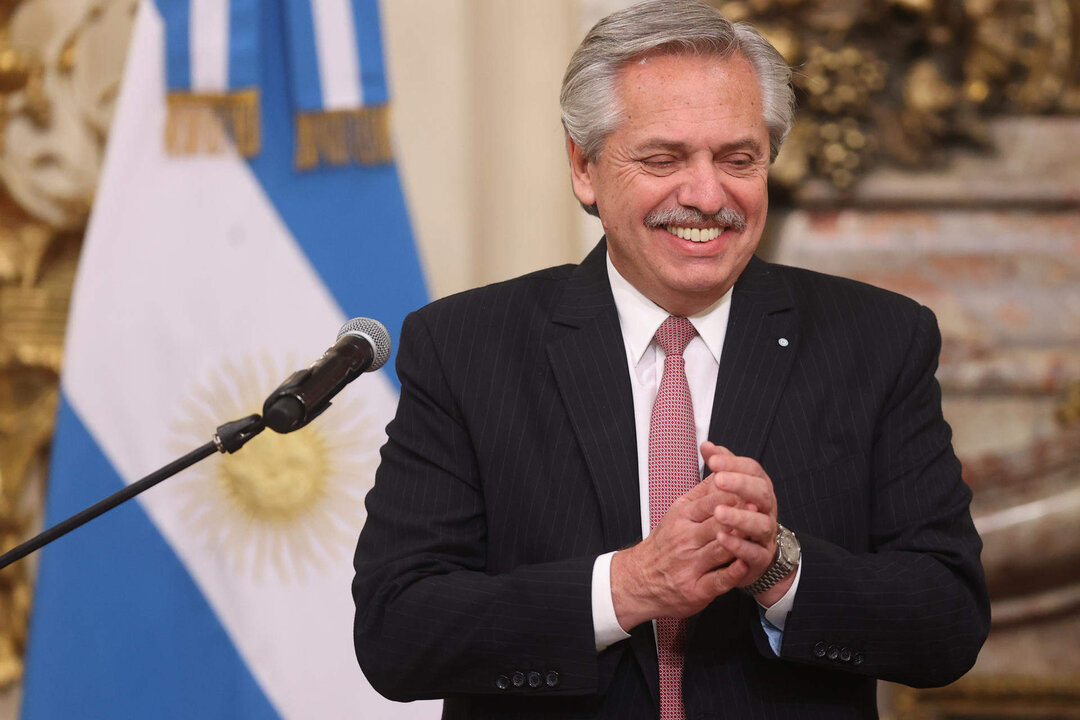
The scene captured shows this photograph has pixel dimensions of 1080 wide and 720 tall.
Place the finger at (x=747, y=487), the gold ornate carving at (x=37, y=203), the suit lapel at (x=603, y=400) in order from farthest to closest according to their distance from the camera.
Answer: the gold ornate carving at (x=37, y=203), the suit lapel at (x=603, y=400), the finger at (x=747, y=487)

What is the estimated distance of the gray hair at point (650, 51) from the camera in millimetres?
1757

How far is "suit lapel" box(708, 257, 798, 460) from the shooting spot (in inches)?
66.8

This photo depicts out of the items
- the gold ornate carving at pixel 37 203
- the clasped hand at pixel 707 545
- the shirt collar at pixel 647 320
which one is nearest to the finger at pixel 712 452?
the clasped hand at pixel 707 545

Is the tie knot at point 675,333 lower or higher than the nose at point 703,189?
lower

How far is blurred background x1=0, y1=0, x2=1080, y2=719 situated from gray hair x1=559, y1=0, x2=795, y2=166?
1298mm

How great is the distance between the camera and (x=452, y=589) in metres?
1.62

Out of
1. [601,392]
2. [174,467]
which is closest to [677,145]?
[601,392]

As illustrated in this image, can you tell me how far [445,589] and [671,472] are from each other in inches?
13.3

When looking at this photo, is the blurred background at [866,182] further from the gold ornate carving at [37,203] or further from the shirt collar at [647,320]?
the shirt collar at [647,320]

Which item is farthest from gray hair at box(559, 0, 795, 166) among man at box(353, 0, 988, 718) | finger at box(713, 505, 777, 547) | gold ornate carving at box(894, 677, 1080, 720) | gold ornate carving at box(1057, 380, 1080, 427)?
gold ornate carving at box(894, 677, 1080, 720)

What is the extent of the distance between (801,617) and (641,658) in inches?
8.5

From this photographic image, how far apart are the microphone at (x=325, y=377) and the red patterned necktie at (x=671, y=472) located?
15.7 inches

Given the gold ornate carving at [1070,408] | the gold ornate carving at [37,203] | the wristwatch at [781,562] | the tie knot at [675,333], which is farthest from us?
the gold ornate carving at [37,203]

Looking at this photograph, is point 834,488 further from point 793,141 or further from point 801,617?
point 793,141
